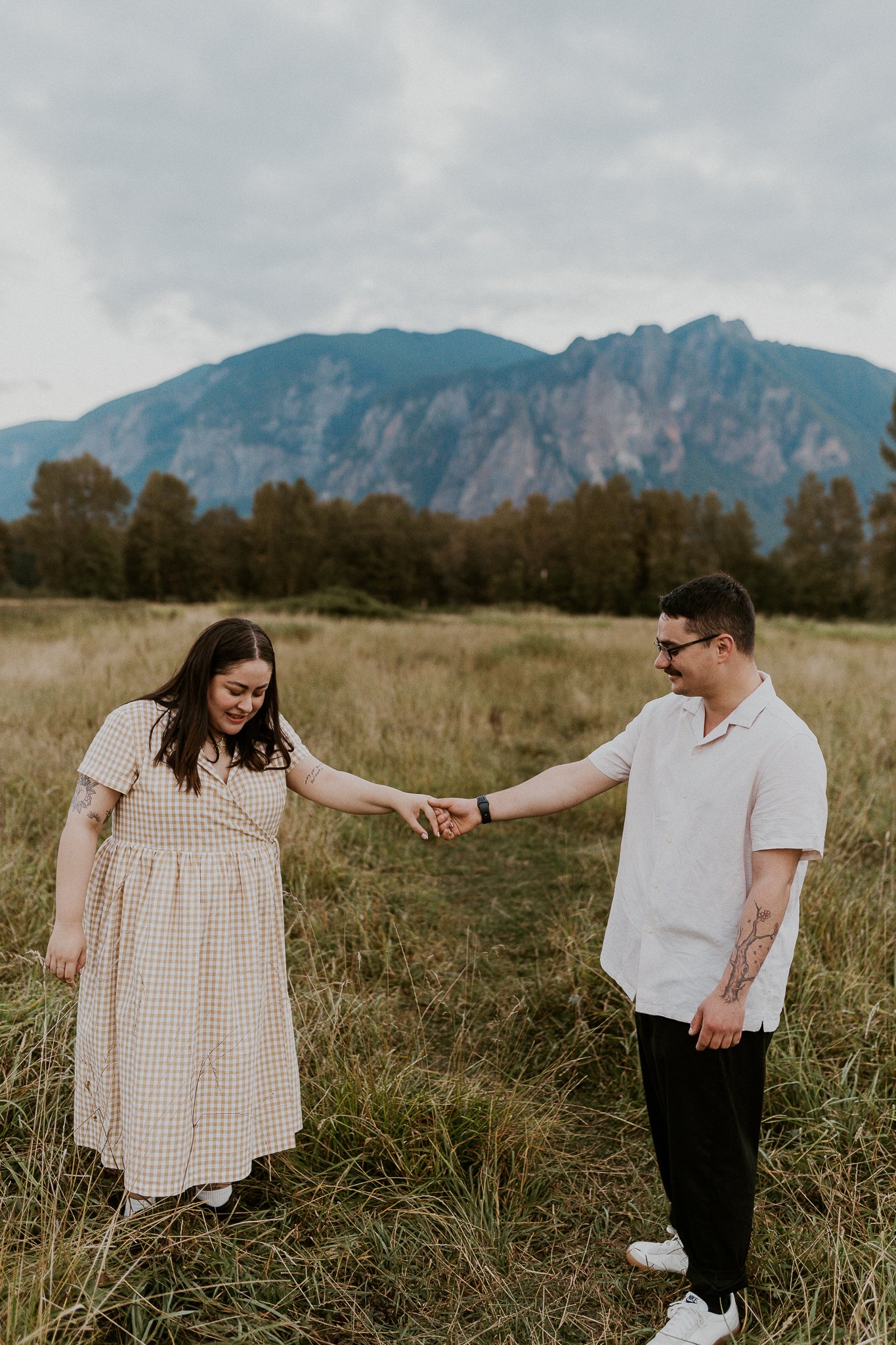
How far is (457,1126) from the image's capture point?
8.80 feet

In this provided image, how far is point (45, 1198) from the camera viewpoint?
211cm

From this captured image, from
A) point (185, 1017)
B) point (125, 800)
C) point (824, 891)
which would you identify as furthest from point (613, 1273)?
point (824, 891)

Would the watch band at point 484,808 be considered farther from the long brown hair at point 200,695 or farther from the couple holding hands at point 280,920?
the long brown hair at point 200,695

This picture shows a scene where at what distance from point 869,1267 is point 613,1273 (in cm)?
70

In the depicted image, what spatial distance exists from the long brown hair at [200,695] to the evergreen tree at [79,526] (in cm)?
4869

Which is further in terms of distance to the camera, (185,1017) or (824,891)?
(824,891)

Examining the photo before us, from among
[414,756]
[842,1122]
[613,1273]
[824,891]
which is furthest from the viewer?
[414,756]

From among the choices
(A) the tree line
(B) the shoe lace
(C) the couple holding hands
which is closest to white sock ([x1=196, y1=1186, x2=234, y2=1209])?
(C) the couple holding hands

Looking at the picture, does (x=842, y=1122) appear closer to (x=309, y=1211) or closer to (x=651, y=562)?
(x=309, y=1211)

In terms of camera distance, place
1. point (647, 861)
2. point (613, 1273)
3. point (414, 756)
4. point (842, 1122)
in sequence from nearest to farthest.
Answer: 1. point (647, 861)
2. point (613, 1273)
3. point (842, 1122)
4. point (414, 756)

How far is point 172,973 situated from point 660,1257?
1.66m

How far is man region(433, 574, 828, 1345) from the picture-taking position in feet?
5.90

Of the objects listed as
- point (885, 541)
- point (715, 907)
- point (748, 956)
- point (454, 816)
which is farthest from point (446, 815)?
point (885, 541)

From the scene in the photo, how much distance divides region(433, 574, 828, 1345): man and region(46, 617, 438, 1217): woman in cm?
108
